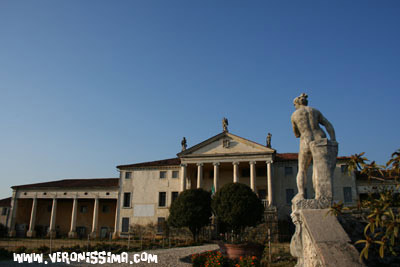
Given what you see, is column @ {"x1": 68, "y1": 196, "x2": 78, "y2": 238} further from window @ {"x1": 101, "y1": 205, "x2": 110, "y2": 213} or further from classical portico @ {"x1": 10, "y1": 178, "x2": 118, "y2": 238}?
window @ {"x1": 101, "y1": 205, "x2": 110, "y2": 213}

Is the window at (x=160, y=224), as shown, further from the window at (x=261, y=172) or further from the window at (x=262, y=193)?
the window at (x=261, y=172)

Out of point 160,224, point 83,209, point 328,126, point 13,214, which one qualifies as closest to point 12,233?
point 13,214

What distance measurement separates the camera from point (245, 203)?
2622 cm

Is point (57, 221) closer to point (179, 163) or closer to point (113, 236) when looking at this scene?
point (113, 236)

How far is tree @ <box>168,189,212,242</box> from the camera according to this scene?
28.3m

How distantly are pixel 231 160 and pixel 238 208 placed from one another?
11617mm

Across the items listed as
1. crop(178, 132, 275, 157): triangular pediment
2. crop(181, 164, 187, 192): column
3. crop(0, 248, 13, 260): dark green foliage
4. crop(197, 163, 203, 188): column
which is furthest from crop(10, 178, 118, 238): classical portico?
crop(0, 248, 13, 260): dark green foliage

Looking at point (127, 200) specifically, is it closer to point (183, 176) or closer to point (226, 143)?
point (183, 176)

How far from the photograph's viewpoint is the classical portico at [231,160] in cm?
3641

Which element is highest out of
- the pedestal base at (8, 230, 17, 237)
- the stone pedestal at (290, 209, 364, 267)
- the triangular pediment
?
the triangular pediment

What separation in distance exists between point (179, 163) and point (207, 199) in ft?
37.1

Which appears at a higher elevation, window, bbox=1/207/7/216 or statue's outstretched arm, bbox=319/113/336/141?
statue's outstretched arm, bbox=319/113/336/141

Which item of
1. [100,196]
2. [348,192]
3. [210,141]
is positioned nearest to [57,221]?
[100,196]

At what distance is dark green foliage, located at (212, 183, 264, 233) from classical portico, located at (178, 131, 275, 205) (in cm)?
830
